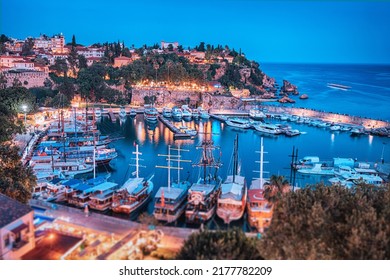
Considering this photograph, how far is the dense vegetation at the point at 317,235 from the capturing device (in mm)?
4453

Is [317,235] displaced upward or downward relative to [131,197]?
upward

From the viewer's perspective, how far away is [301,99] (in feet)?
111

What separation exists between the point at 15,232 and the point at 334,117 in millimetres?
20978

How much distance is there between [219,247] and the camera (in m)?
4.66

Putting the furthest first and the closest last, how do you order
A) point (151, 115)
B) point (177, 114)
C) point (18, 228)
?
point (177, 114) < point (151, 115) < point (18, 228)

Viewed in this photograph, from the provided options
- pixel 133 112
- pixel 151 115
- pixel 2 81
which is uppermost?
pixel 2 81

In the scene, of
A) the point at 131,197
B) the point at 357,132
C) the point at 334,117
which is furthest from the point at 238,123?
the point at 131,197

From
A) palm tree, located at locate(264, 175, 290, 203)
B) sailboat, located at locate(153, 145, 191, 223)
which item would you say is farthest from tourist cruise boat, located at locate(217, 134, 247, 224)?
sailboat, located at locate(153, 145, 191, 223)

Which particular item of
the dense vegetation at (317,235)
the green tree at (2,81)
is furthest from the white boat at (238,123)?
the dense vegetation at (317,235)

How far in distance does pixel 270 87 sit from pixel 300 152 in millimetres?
24281

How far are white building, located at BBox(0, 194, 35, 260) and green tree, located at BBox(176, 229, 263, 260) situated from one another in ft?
6.60

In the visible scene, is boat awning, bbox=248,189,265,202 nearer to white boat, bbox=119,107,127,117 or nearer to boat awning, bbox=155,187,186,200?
boat awning, bbox=155,187,186,200

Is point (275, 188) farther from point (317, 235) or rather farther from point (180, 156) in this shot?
point (180, 156)

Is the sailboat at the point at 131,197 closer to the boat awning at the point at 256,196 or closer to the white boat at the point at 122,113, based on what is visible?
the boat awning at the point at 256,196
